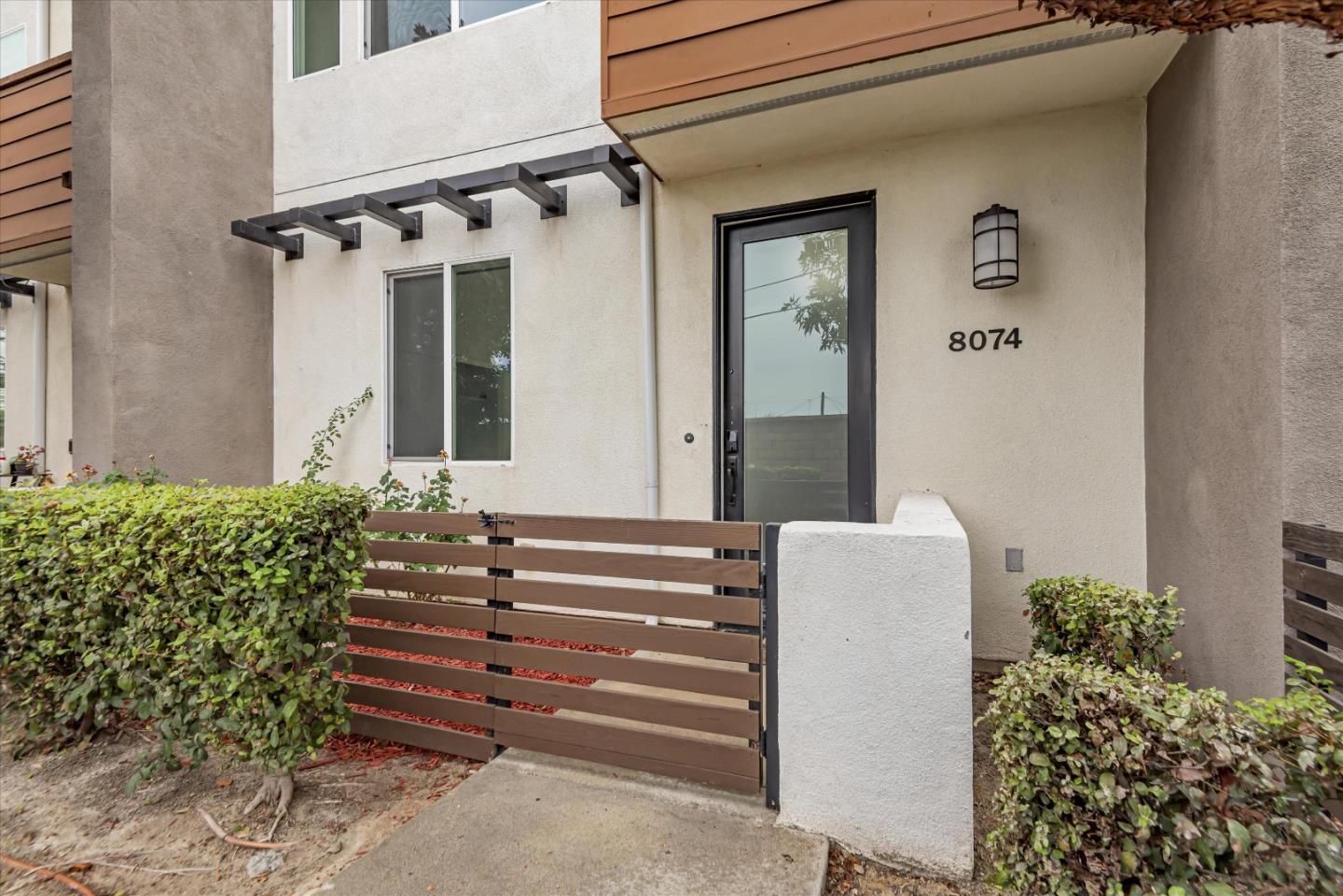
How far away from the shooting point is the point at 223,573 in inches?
83.7

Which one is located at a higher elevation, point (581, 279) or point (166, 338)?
point (581, 279)

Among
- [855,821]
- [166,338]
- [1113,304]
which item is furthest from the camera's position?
[166,338]

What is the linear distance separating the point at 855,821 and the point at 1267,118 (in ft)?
8.97

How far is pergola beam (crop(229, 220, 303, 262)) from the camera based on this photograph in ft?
15.7

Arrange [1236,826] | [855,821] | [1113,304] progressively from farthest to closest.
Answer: [1113,304] < [855,821] < [1236,826]

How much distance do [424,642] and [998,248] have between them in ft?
11.4

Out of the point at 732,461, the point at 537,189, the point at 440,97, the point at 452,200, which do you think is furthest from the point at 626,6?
the point at 732,461

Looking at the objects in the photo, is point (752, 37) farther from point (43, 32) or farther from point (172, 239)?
point (43, 32)

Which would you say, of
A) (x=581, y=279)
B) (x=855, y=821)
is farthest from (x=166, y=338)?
(x=855, y=821)

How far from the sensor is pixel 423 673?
8.61 feet

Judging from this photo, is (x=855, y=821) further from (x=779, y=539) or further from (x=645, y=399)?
(x=645, y=399)

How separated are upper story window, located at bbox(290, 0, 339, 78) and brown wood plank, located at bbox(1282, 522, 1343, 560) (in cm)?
680

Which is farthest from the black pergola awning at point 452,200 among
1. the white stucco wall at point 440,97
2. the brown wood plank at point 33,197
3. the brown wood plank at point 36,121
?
the brown wood plank at point 36,121

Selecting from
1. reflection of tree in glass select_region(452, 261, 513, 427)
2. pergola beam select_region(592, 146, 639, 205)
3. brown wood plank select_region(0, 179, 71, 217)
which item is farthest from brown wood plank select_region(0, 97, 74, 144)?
pergola beam select_region(592, 146, 639, 205)
